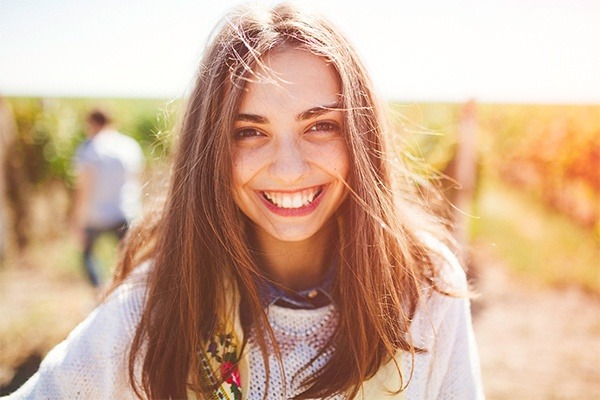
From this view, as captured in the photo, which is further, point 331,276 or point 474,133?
point 474,133

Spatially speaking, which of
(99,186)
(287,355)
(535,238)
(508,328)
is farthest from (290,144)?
(535,238)

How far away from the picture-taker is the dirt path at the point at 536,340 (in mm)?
4156

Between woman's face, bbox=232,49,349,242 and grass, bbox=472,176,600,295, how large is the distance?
215 inches

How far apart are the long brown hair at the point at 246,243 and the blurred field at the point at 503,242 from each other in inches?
22.3

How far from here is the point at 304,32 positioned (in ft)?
5.20

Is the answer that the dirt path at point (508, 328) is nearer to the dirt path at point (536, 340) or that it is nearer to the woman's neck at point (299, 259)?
the dirt path at point (536, 340)

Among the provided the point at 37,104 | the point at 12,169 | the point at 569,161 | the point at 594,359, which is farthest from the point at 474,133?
the point at 37,104

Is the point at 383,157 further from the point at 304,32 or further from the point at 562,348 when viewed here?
the point at 562,348

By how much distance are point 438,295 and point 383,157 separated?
503mm

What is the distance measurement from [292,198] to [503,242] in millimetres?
6889

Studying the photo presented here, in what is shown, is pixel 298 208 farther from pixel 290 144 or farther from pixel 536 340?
pixel 536 340

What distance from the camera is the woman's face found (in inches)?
60.4

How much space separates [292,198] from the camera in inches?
63.4

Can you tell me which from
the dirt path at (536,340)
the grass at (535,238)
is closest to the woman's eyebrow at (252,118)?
the dirt path at (536,340)
